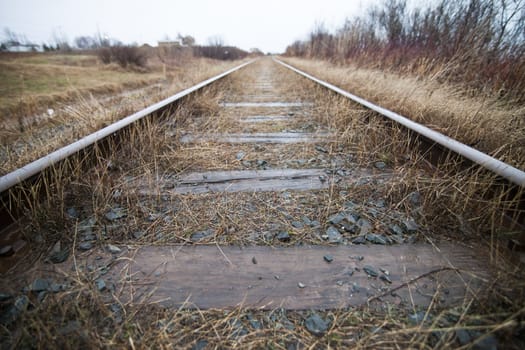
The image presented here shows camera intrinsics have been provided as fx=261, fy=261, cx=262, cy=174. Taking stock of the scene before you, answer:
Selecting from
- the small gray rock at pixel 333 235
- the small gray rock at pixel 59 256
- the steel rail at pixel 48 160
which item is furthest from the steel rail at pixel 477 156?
the steel rail at pixel 48 160

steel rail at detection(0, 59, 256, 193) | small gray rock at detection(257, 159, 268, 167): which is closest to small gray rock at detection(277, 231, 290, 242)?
small gray rock at detection(257, 159, 268, 167)

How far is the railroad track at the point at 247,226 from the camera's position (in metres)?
1.09

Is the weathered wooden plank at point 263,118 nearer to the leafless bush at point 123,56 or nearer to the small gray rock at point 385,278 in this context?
the small gray rock at point 385,278

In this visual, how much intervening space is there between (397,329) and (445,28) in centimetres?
631

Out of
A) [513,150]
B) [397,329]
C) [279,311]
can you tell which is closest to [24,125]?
[279,311]

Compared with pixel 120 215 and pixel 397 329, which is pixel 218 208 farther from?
pixel 397 329

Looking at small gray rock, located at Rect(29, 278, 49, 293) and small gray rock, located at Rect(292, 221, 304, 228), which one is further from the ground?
small gray rock, located at Rect(292, 221, 304, 228)

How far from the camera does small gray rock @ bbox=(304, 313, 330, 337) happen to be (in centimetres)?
93

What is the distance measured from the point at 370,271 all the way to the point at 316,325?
37 cm

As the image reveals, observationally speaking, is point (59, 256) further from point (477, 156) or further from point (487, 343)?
point (477, 156)

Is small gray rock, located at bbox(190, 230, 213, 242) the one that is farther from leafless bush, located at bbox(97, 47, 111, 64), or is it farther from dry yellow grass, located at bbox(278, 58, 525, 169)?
leafless bush, located at bbox(97, 47, 111, 64)

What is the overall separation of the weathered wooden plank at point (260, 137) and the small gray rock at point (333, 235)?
1.36 m

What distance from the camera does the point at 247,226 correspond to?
1.46 m

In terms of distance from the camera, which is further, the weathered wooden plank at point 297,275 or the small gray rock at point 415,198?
the small gray rock at point 415,198
